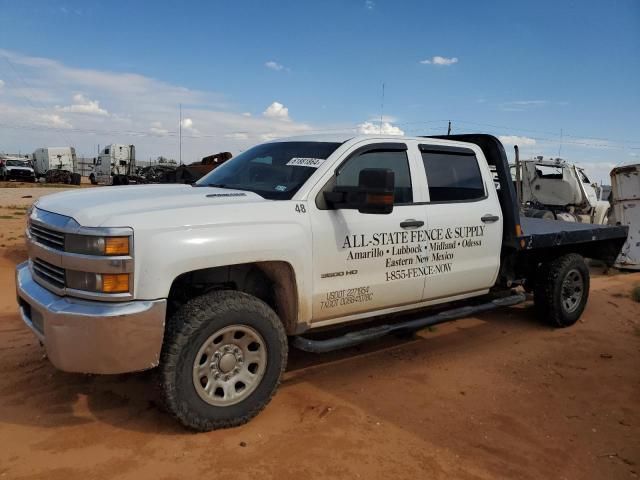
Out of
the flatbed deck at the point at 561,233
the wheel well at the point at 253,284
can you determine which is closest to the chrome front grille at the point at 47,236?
the wheel well at the point at 253,284

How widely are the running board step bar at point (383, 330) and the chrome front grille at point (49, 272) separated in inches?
64.2

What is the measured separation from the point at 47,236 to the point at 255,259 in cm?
131

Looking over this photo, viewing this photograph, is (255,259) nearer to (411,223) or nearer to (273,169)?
(273,169)

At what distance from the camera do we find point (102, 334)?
3.04 meters

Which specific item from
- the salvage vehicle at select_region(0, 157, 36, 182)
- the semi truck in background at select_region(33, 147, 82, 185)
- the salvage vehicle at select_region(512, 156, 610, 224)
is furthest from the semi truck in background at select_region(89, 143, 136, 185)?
the salvage vehicle at select_region(512, 156, 610, 224)

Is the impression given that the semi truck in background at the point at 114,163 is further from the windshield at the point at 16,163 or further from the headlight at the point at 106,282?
the headlight at the point at 106,282

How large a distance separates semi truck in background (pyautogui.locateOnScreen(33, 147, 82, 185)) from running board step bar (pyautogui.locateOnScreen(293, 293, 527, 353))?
38.4 meters

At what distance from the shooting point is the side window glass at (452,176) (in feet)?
15.6

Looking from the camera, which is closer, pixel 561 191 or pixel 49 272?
pixel 49 272

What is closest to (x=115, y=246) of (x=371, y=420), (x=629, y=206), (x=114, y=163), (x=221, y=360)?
(x=221, y=360)

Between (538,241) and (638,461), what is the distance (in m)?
2.50

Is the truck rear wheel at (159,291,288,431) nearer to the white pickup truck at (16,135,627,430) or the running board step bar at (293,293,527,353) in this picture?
the white pickup truck at (16,135,627,430)

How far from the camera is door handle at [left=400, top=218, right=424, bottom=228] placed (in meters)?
4.36

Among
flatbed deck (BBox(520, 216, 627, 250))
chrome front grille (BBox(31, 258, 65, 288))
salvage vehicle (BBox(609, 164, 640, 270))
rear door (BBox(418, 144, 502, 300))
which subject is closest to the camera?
chrome front grille (BBox(31, 258, 65, 288))
